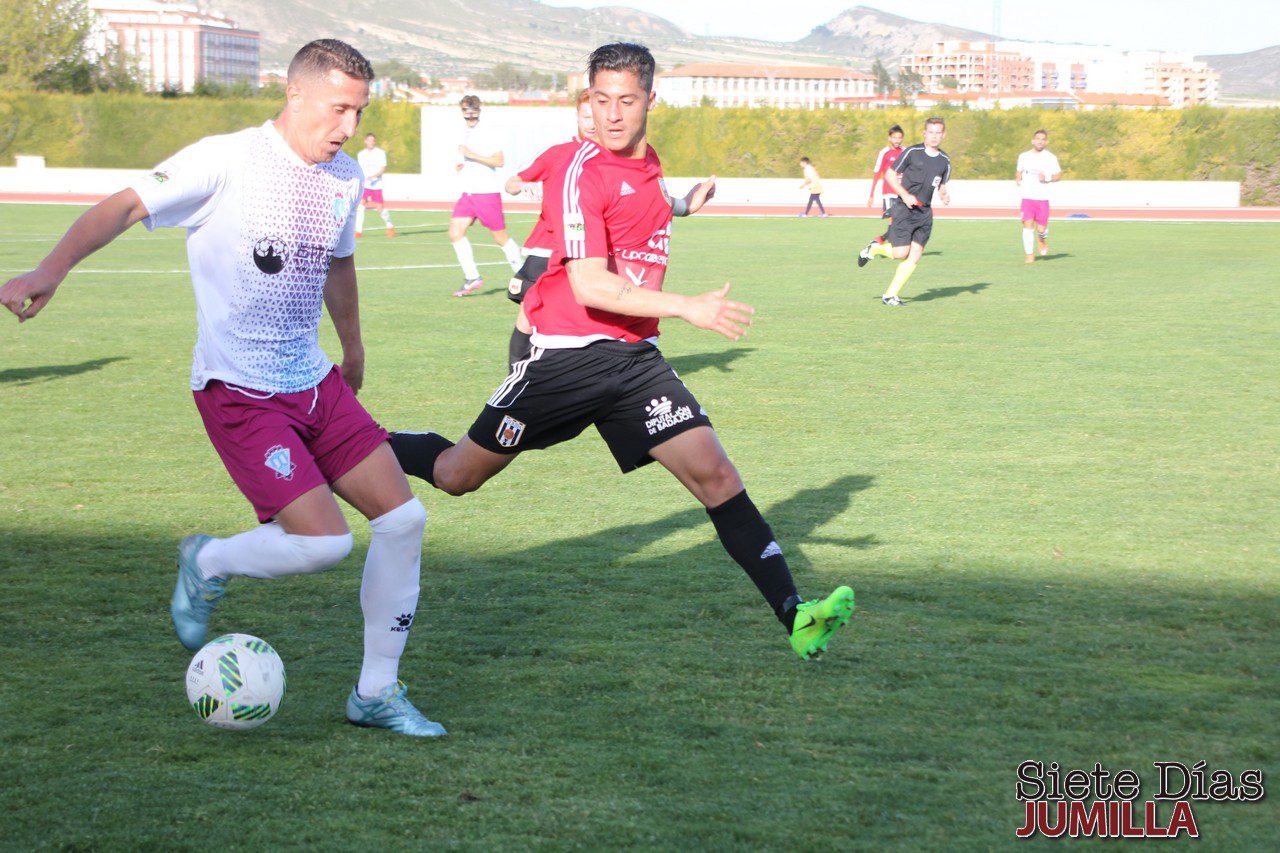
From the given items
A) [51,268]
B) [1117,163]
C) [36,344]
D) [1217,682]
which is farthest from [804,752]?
[1117,163]

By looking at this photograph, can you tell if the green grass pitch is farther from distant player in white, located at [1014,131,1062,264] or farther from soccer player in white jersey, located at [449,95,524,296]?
distant player in white, located at [1014,131,1062,264]

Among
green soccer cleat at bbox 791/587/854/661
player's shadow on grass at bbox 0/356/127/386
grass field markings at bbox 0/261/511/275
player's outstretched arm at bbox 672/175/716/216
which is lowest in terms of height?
green soccer cleat at bbox 791/587/854/661

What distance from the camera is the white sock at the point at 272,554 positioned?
421 centimetres

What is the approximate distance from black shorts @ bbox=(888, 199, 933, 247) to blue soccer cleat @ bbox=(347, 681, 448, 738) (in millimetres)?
13713

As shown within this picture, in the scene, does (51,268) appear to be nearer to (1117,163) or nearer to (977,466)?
(977,466)

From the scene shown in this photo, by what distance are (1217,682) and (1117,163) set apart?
160 ft

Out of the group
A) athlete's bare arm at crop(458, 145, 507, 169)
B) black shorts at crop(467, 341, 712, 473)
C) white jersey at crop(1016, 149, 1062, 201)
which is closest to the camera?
black shorts at crop(467, 341, 712, 473)

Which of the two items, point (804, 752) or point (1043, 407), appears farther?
point (1043, 407)

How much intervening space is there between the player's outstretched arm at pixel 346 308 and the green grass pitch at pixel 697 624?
104cm

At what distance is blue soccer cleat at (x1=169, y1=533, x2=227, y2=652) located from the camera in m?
4.50

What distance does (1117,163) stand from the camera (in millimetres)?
49500

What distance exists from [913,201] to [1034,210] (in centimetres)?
749

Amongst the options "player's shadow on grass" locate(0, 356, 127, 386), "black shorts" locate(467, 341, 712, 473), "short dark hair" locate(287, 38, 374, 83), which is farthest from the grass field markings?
"short dark hair" locate(287, 38, 374, 83)

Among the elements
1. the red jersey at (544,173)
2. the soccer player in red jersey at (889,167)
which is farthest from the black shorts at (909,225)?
the red jersey at (544,173)
